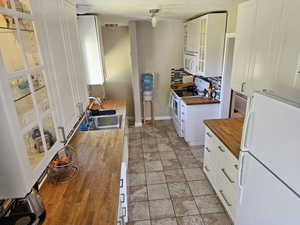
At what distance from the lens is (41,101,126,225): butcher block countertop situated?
1.23m

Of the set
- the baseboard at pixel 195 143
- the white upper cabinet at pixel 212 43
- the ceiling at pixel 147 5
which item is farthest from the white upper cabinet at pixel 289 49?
the baseboard at pixel 195 143

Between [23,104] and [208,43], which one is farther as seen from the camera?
[208,43]

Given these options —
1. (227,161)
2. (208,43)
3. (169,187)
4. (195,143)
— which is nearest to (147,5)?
(208,43)

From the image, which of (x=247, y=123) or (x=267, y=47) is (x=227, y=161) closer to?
(x=247, y=123)

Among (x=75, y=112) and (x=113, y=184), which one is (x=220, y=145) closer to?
(x=113, y=184)

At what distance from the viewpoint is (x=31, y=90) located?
0.95 m

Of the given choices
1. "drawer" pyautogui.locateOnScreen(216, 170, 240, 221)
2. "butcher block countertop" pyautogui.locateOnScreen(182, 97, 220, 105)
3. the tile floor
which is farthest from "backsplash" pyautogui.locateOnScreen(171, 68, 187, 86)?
"drawer" pyautogui.locateOnScreen(216, 170, 240, 221)

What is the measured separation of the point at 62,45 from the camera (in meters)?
1.40

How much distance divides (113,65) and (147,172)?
2.86 m

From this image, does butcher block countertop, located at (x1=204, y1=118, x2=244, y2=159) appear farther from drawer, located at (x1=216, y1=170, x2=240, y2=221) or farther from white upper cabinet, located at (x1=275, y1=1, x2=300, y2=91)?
white upper cabinet, located at (x1=275, y1=1, x2=300, y2=91)

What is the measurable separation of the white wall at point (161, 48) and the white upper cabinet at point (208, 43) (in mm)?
816

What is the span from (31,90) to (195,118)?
3138 mm

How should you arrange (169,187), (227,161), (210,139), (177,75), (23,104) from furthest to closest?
(177,75) → (169,187) → (210,139) → (227,161) → (23,104)

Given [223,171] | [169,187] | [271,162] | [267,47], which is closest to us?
[271,162]
